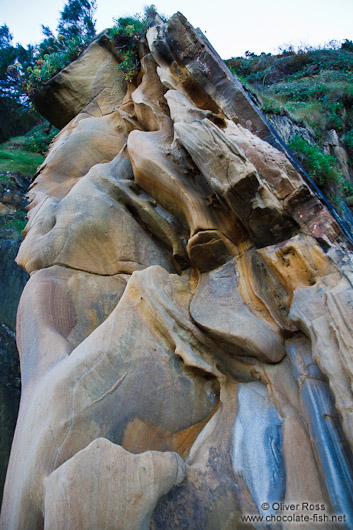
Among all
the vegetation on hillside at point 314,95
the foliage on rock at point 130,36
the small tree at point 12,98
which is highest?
the small tree at point 12,98

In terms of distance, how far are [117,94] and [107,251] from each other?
543cm

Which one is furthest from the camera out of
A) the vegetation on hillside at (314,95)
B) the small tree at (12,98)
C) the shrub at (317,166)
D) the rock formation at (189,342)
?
the small tree at (12,98)

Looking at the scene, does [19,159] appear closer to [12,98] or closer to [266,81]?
[12,98]

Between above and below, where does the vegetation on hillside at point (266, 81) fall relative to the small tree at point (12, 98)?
below

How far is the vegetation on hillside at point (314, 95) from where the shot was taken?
5.75m

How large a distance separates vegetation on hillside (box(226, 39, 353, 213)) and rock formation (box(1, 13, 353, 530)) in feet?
4.81

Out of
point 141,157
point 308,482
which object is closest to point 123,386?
point 308,482

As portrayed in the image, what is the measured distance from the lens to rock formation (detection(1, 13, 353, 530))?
247cm

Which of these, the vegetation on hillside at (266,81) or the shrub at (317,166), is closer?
the shrub at (317,166)

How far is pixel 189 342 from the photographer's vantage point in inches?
142

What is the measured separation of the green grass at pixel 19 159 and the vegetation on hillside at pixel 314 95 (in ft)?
20.7

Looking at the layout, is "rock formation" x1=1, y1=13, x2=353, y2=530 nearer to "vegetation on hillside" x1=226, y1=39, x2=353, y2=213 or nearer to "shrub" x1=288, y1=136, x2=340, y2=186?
"shrub" x1=288, y1=136, x2=340, y2=186

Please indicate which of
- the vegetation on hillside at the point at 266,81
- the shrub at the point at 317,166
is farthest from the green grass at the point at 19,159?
the shrub at the point at 317,166

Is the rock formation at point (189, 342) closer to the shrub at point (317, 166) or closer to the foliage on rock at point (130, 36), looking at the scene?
the shrub at point (317, 166)
